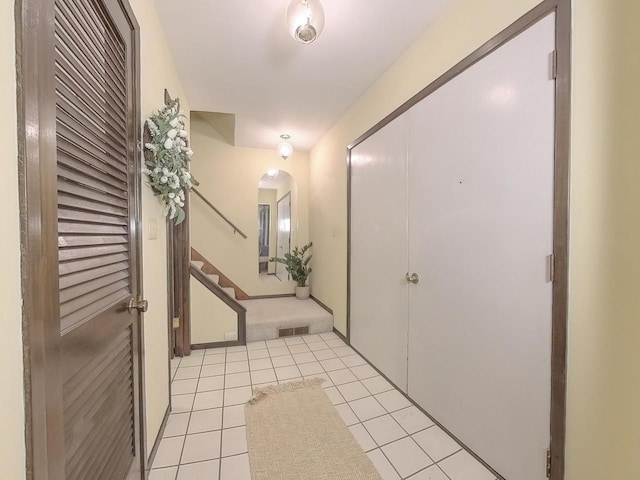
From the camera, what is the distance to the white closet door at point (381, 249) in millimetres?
1971

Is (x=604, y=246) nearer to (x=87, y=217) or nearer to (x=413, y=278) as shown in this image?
(x=413, y=278)

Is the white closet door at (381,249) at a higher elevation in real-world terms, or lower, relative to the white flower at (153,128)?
lower

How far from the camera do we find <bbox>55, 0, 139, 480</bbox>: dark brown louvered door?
66cm

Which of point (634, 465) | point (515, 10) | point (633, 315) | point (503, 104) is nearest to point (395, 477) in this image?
point (634, 465)

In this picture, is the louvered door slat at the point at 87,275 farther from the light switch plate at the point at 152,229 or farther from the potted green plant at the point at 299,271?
the potted green plant at the point at 299,271

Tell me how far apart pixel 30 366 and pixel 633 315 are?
157 centimetres

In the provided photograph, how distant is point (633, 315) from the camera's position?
856 mm

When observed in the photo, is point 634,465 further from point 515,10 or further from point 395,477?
point 515,10

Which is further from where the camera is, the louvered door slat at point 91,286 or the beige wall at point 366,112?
the beige wall at point 366,112

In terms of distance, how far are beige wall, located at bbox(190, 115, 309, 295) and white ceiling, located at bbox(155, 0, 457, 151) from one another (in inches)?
47.8

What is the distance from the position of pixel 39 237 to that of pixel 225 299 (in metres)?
2.32

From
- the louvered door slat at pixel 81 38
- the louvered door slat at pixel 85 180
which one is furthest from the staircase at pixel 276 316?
the louvered door slat at pixel 81 38

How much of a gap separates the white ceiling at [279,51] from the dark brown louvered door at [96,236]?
0.76 meters

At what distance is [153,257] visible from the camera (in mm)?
1465
